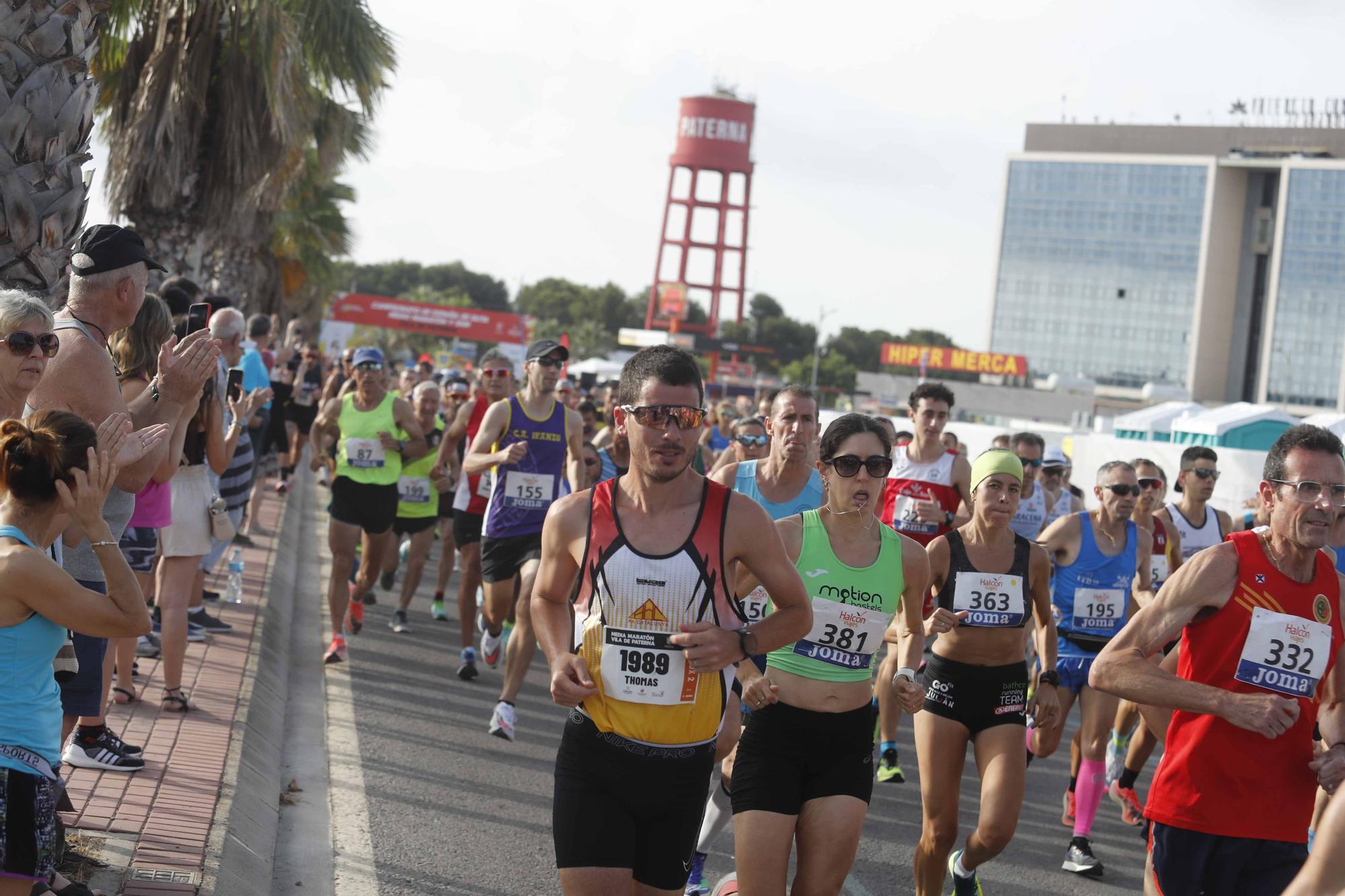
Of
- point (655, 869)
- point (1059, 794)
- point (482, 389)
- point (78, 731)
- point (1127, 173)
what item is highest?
point (1127, 173)

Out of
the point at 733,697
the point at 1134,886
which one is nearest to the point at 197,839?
the point at 733,697

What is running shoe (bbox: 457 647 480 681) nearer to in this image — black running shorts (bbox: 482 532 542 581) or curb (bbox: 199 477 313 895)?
black running shorts (bbox: 482 532 542 581)

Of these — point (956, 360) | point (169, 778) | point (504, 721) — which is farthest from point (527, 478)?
point (956, 360)

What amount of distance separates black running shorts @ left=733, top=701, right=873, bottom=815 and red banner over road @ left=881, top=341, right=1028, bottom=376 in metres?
94.8

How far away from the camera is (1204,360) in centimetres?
11338

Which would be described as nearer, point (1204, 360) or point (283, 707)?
point (283, 707)

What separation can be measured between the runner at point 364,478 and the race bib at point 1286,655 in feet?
22.6

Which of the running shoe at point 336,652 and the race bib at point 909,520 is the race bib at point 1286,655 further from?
the running shoe at point 336,652

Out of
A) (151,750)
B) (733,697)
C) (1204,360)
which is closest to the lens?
(733,697)

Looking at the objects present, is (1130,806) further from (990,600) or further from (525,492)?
(525,492)

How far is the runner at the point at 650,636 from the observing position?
361 centimetres

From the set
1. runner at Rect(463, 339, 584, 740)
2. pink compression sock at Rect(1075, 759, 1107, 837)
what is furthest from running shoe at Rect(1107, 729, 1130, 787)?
runner at Rect(463, 339, 584, 740)

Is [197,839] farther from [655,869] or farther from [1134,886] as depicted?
[1134,886]

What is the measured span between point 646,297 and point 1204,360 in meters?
50.3
